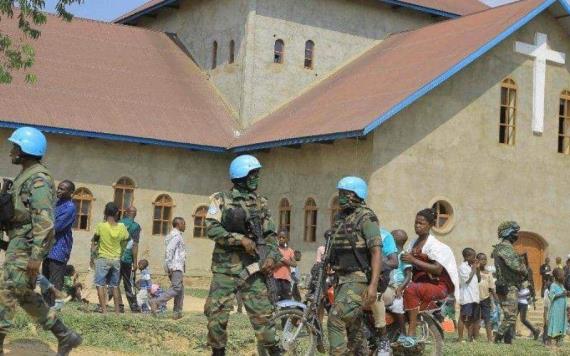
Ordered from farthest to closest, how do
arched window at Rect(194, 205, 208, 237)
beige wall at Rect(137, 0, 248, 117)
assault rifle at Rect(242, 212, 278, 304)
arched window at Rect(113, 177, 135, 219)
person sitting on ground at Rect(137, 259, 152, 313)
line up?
beige wall at Rect(137, 0, 248, 117) < arched window at Rect(194, 205, 208, 237) < arched window at Rect(113, 177, 135, 219) < person sitting on ground at Rect(137, 259, 152, 313) < assault rifle at Rect(242, 212, 278, 304)

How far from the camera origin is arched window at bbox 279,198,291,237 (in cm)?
2545

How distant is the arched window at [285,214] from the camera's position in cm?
2545

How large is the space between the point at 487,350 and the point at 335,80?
16.2 meters

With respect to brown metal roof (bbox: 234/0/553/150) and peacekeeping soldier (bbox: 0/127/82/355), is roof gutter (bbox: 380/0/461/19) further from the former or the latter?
peacekeeping soldier (bbox: 0/127/82/355)

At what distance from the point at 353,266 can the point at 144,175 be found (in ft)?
58.4

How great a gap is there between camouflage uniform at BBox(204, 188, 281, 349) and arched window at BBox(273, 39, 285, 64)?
2014 centimetres

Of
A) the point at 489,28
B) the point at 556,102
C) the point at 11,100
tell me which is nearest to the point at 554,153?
the point at 556,102

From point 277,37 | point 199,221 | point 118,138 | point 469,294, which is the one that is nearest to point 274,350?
point 469,294

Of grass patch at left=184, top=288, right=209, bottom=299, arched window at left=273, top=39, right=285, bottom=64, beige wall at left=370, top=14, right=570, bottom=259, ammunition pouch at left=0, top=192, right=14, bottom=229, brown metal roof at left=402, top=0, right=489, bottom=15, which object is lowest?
grass patch at left=184, top=288, right=209, bottom=299

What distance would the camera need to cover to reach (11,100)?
25.1 m

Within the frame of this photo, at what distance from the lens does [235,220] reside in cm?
894

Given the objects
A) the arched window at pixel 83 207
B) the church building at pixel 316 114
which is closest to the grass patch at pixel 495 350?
the church building at pixel 316 114

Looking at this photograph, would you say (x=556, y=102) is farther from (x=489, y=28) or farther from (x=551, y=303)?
(x=551, y=303)

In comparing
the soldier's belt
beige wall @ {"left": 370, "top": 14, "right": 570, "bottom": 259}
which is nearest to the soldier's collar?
the soldier's belt
